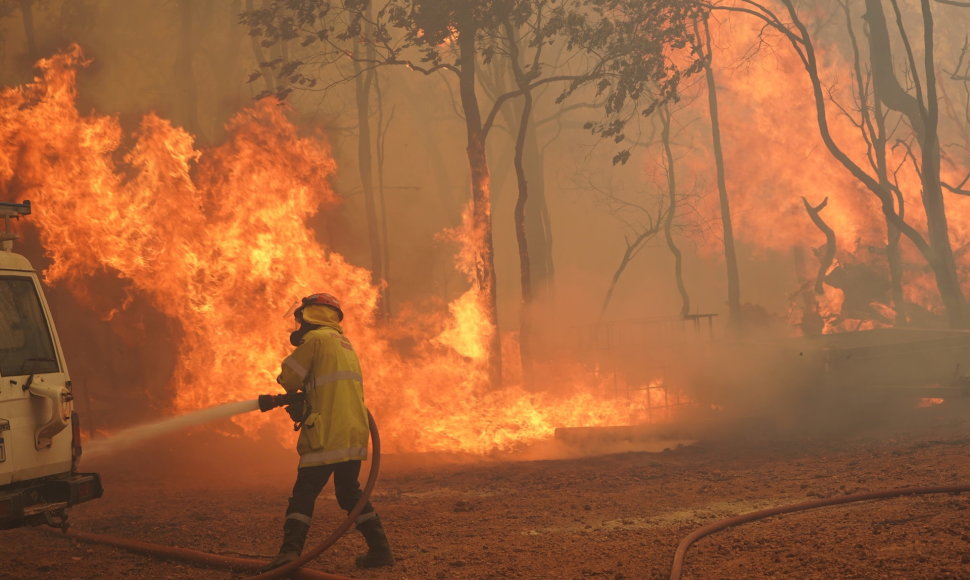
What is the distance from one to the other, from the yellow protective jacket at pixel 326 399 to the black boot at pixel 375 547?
1.64ft

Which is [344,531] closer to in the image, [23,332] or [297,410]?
[297,410]

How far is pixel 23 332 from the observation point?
6.29 m

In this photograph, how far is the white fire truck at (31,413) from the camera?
19.3 feet

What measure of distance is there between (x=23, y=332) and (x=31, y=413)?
2.00 ft

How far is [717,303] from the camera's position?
49375mm

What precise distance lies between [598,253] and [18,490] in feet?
153

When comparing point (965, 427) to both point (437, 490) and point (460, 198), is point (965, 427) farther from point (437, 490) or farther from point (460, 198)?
point (460, 198)

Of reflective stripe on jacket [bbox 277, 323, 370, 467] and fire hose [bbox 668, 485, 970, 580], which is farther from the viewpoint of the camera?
fire hose [bbox 668, 485, 970, 580]

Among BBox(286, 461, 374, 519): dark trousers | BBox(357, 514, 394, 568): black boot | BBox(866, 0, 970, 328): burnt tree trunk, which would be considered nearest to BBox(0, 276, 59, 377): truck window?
BBox(286, 461, 374, 519): dark trousers

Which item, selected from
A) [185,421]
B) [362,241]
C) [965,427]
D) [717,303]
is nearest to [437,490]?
[185,421]

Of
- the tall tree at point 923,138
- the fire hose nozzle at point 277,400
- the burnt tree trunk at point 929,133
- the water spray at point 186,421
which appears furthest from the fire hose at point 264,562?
the burnt tree trunk at point 929,133

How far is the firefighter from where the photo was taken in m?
6.30

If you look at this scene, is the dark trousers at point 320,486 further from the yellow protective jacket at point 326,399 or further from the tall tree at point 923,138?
the tall tree at point 923,138

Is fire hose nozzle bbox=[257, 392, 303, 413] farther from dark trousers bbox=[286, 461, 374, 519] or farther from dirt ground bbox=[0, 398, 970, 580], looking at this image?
dirt ground bbox=[0, 398, 970, 580]
